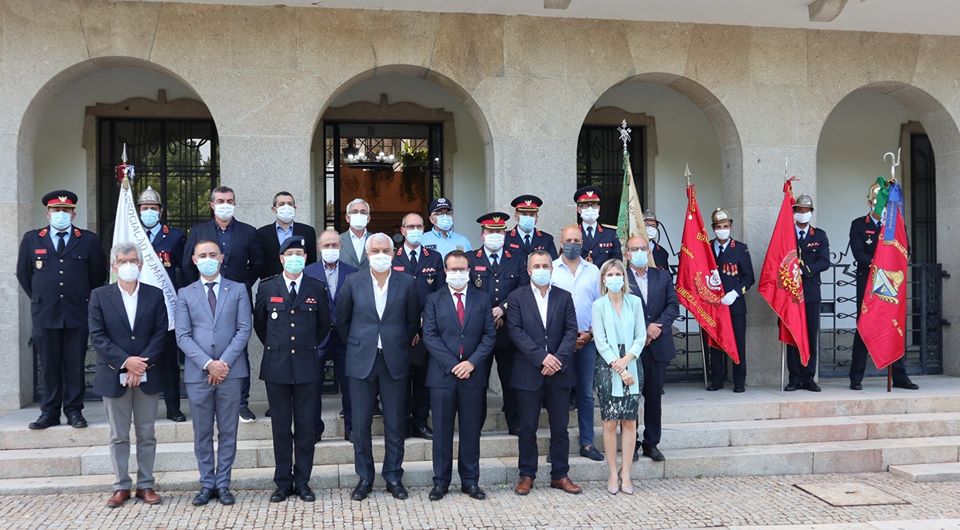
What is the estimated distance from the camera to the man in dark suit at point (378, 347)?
6363 millimetres

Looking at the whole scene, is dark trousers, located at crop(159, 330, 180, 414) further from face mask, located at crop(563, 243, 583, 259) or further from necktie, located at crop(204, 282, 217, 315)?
face mask, located at crop(563, 243, 583, 259)

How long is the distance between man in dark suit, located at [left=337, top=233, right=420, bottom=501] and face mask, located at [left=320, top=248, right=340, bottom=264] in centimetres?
43

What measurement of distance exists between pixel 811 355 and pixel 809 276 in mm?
779

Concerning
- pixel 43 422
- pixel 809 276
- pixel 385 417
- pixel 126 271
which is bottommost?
pixel 43 422

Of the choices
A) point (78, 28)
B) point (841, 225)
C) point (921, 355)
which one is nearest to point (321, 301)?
point (78, 28)

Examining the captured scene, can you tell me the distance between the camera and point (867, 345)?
28.3ft

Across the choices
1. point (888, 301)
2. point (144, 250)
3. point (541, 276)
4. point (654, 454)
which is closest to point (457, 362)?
point (541, 276)

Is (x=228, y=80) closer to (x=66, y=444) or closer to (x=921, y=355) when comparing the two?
(x=66, y=444)

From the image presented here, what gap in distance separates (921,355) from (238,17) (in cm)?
785

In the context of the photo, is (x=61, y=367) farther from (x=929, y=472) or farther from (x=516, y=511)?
(x=929, y=472)

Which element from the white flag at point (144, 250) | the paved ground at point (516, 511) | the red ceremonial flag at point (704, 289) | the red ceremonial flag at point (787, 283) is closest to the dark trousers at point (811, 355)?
the red ceremonial flag at point (787, 283)

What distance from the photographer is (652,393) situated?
Result: 698 centimetres

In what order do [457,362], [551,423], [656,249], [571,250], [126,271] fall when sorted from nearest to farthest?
[126,271] → [457,362] → [551,423] → [571,250] → [656,249]

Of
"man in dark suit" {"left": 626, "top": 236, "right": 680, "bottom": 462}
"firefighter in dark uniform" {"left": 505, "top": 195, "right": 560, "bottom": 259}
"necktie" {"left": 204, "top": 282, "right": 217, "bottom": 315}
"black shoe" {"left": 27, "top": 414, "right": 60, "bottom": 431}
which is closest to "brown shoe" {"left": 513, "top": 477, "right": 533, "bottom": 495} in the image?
"man in dark suit" {"left": 626, "top": 236, "right": 680, "bottom": 462}
